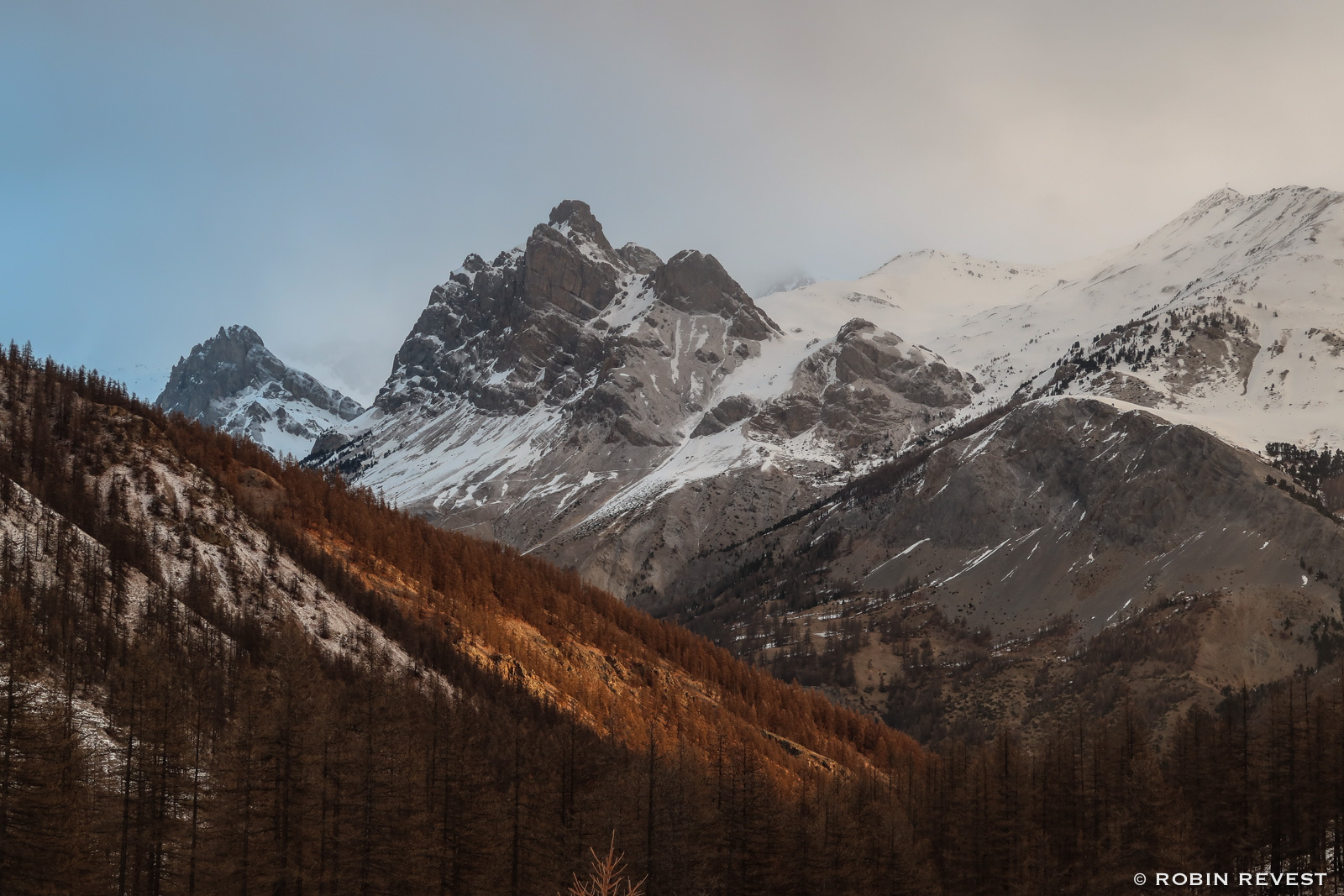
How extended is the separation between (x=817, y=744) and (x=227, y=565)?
78.9 metres

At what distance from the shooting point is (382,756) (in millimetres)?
72500

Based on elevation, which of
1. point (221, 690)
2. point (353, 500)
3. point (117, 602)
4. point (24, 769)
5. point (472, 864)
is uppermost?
point (353, 500)

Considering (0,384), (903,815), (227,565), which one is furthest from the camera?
(0,384)

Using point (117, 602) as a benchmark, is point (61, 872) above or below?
below

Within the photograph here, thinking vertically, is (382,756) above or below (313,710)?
below

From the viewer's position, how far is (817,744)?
154000 millimetres

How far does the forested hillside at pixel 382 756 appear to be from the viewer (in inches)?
2458

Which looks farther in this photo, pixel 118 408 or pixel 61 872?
pixel 118 408

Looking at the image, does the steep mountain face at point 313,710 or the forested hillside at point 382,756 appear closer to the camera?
the steep mountain face at point 313,710

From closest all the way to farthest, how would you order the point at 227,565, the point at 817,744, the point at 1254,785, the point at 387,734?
1. the point at 387,734
2. the point at 1254,785
3. the point at 227,565
4. the point at 817,744

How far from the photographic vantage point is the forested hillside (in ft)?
205

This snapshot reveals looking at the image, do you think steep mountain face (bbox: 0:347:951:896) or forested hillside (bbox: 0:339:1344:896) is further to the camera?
forested hillside (bbox: 0:339:1344:896)

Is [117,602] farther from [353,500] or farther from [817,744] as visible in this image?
[817,744]

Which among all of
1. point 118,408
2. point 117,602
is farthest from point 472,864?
point 118,408
